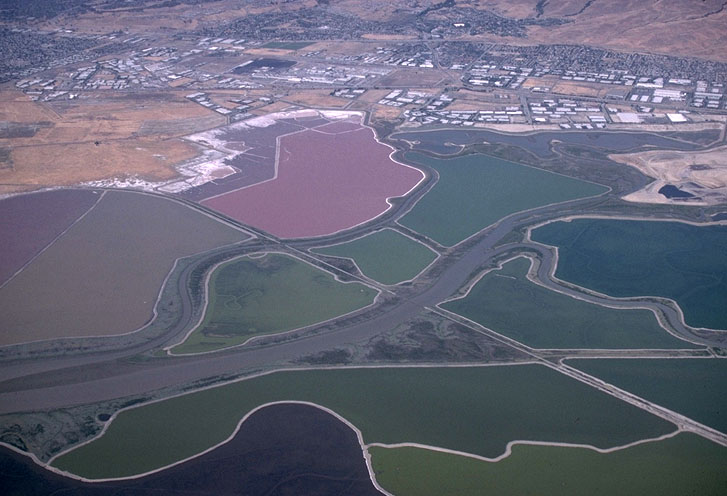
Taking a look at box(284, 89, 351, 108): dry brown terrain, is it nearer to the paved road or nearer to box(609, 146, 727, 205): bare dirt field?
box(609, 146, 727, 205): bare dirt field

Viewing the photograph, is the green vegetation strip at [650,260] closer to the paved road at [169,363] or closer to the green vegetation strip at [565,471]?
the paved road at [169,363]

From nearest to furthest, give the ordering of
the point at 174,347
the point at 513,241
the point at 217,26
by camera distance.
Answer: the point at 174,347
the point at 513,241
the point at 217,26

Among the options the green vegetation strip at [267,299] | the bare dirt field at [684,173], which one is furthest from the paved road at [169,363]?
the bare dirt field at [684,173]

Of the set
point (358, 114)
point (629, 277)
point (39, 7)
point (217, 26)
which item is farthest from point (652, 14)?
point (39, 7)

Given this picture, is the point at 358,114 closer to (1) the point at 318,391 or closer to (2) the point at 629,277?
(2) the point at 629,277

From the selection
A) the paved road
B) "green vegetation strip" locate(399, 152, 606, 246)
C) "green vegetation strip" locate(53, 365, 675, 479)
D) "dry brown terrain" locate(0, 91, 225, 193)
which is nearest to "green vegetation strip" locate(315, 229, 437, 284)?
the paved road

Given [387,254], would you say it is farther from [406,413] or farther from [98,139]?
[98,139]
